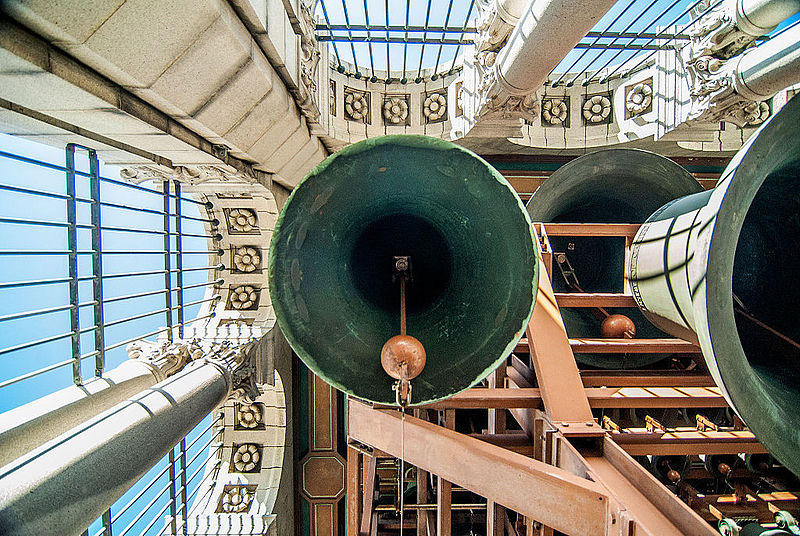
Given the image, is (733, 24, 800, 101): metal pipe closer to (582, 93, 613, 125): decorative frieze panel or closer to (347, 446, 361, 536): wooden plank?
(582, 93, 613, 125): decorative frieze panel

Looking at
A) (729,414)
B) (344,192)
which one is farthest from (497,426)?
(344,192)

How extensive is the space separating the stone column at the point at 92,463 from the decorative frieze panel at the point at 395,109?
5.02 metres

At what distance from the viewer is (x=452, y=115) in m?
6.54

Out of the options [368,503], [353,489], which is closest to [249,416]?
[368,503]

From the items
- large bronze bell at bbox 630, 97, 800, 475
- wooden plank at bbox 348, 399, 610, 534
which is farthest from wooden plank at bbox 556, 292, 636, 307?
wooden plank at bbox 348, 399, 610, 534

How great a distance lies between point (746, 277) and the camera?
2338 millimetres

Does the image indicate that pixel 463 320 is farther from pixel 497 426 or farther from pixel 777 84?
pixel 777 84

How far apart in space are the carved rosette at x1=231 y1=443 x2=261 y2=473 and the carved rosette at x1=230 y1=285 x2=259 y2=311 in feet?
7.98

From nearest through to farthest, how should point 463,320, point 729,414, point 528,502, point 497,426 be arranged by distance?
point 528,502 < point 463,320 < point 497,426 < point 729,414

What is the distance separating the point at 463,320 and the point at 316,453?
6.95 metres

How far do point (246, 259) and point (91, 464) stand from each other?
475cm

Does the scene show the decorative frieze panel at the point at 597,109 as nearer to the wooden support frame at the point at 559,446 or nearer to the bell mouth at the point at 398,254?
the wooden support frame at the point at 559,446

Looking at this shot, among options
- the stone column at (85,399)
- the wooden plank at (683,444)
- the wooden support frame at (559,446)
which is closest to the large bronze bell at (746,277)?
the wooden support frame at (559,446)

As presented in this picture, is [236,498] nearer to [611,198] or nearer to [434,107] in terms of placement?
[611,198]
